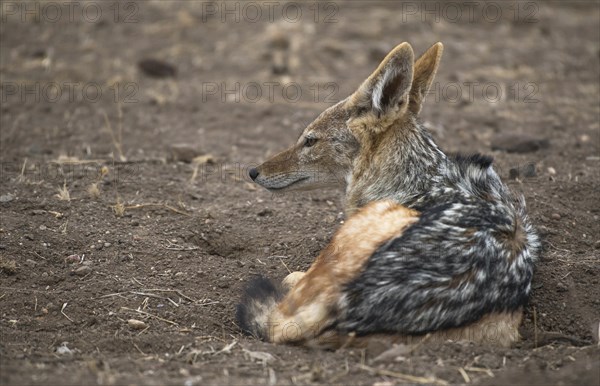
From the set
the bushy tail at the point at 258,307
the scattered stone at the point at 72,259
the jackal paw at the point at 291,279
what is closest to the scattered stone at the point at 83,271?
the scattered stone at the point at 72,259

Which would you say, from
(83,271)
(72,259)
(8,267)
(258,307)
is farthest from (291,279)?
(8,267)

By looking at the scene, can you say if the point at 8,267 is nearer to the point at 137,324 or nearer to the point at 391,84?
the point at 137,324

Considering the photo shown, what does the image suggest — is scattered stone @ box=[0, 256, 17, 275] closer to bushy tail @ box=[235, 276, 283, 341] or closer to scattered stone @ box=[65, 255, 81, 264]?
scattered stone @ box=[65, 255, 81, 264]

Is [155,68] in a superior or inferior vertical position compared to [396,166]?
inferior

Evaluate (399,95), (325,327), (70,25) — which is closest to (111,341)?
(325,327)

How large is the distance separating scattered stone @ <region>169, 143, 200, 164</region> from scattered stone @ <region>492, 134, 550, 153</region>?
3.30m

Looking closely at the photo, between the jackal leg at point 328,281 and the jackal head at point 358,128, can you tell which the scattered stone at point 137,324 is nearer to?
the jackal leg at point 328,281

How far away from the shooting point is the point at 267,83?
1043cm

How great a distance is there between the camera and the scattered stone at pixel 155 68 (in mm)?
10453

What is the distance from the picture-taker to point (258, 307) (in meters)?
4.96

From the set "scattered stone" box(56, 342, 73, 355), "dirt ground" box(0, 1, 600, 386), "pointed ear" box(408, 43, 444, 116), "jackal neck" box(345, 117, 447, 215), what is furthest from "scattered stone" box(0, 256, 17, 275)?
"pointed ear" box(408, 43, 444, 116)

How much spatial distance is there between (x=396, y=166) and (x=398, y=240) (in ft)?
3.60

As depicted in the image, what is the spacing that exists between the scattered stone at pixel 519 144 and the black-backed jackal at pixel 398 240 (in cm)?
246

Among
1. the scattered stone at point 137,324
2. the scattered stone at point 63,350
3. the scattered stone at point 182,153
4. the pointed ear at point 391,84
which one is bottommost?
the scattered stone at point 137,324
